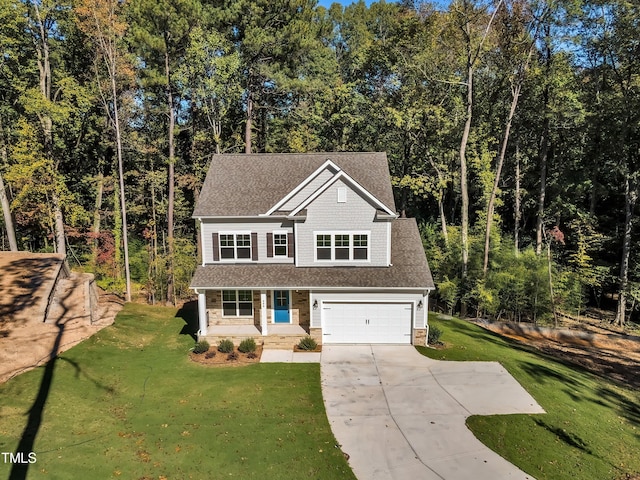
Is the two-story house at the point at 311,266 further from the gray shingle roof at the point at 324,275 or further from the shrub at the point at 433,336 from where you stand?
the shrub at the point at 433,336

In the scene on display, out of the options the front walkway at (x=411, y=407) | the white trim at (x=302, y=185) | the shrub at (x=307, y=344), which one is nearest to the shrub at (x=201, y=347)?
the front walkway at (x=411, y=407)

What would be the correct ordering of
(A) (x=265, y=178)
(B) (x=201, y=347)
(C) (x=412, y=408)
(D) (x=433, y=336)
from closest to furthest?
(C) (x=412, y=408)
(B) (x=201, y=347)
(D) (x=433, y=336)
(A) (x=265, y=178)

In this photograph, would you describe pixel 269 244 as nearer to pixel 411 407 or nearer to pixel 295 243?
pixel 295 243

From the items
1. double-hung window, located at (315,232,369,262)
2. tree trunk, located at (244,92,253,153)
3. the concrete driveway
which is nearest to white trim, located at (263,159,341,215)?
double-hung window, located at (315,232,369,262)

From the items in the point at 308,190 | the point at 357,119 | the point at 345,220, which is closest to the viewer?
the point at 345,220

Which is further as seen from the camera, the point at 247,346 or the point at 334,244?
the point at 334,244

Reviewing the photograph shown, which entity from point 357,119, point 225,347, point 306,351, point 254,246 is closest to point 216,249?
point 254,246
